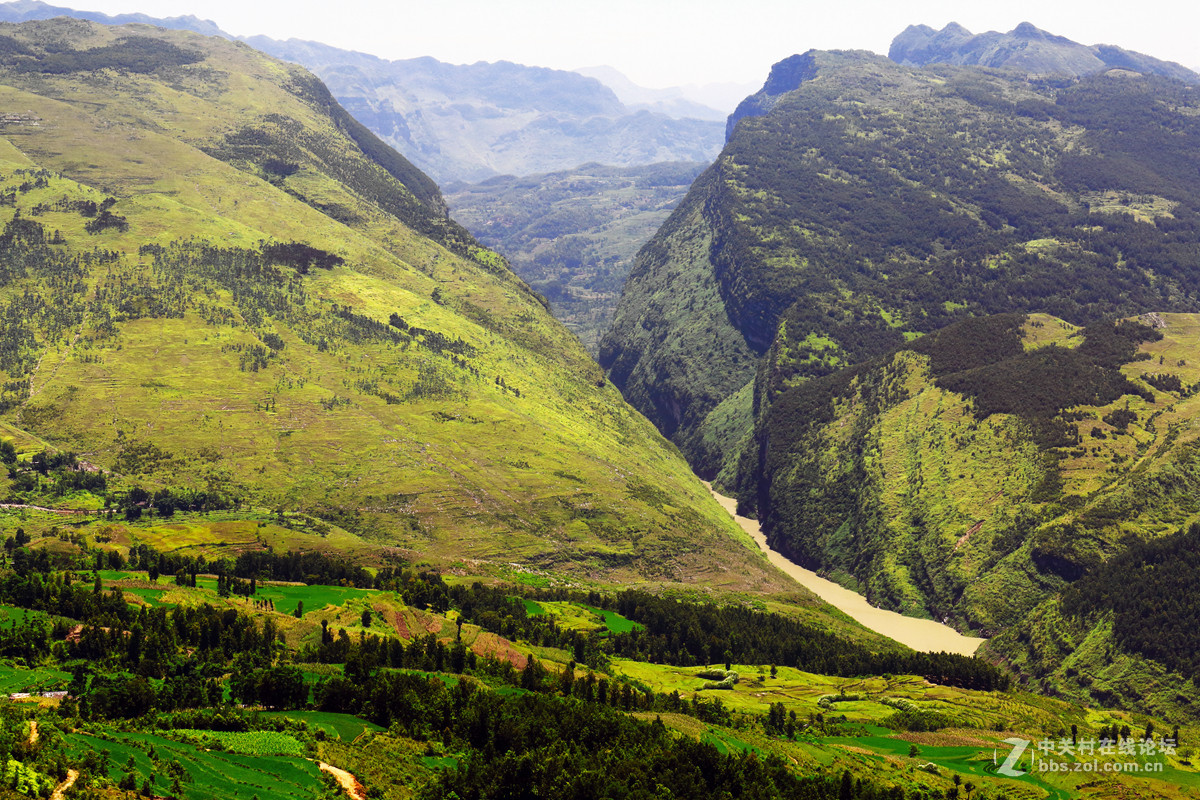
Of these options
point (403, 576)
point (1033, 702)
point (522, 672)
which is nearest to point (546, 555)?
point (403, 576)

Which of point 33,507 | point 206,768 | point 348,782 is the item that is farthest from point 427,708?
point 33,507

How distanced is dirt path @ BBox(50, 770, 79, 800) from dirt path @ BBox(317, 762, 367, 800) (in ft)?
65.4

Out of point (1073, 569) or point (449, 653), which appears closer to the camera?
point (449, 653)

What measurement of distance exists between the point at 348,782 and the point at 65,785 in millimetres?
22473

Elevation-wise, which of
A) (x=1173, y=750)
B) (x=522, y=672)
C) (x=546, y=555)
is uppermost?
(x=1173, y=750)

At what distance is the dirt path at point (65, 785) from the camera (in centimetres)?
5838

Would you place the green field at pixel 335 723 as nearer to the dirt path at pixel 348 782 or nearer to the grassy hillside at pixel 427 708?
the grassy hillside at pixel 427 708

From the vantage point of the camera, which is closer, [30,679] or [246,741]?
[246,741]

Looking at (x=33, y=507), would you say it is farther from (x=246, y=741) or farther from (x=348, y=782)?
(x=348, y=782)

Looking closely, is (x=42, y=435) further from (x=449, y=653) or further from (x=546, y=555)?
(x=449, y=653)

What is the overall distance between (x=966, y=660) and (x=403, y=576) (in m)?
95.4

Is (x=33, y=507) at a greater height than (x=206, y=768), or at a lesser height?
lesser

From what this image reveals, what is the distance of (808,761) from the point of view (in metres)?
102

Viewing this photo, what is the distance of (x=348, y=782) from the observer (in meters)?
76.4
